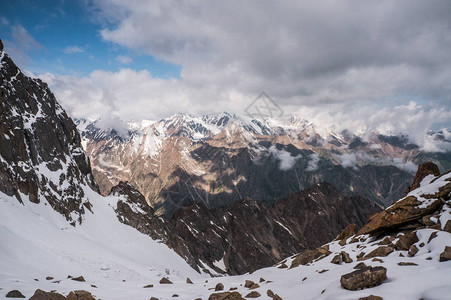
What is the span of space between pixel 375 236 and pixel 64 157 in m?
89.6

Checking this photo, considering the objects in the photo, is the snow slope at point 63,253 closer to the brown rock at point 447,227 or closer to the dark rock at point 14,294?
the dark rock at point 14,294

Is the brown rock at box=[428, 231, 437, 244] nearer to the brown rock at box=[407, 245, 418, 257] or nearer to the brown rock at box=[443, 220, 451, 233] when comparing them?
the brown rock at box=[407, 245, 418, 257]

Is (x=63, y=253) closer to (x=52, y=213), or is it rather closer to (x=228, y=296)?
(x=52, y=213)

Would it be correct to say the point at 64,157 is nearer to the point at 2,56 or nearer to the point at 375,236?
the point at 2,56

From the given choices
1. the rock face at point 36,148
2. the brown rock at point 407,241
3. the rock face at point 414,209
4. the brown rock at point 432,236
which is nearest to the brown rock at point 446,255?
the brown rock at point 432,236

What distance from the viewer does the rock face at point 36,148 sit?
2237 inches

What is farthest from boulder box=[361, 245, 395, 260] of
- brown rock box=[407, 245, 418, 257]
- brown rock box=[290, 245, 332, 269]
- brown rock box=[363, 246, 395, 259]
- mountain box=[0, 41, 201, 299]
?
mountain box=[0, 41, 201, 299]

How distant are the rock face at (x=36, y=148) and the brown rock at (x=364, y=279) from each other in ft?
190

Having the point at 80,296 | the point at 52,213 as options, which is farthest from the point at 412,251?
the point at 52,213

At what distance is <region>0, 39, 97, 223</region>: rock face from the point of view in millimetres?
56831

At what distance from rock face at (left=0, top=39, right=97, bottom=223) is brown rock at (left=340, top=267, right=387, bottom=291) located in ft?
190

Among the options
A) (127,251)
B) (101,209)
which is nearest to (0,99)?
(101,209)

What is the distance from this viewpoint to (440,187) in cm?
2817

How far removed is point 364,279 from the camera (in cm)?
1332
